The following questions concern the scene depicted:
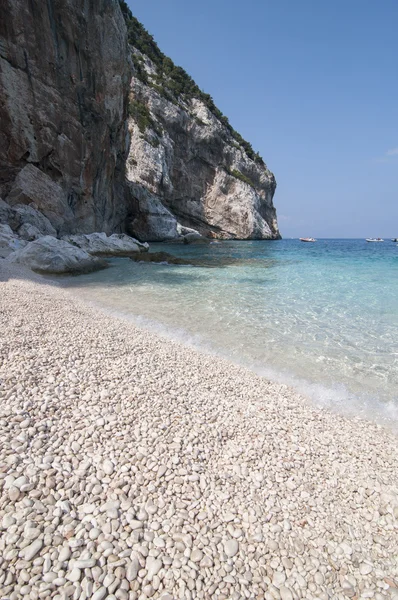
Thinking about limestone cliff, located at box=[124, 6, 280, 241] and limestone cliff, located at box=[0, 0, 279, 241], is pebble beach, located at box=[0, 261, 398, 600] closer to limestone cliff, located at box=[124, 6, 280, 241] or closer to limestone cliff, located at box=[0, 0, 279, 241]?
limestone cliff, located at box=[0, 0, 279, 241]

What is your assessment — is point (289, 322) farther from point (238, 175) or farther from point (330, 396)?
point (238, 175)

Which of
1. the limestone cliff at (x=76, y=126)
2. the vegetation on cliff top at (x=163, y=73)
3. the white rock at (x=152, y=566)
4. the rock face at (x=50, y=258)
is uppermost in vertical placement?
the vegetation on cliff top at (x=163, y=73)

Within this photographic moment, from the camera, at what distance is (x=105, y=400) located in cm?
381

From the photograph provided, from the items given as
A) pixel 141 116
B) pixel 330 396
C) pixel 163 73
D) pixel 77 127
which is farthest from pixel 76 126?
pixel 163 73

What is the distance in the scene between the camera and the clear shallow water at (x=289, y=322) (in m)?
5.65

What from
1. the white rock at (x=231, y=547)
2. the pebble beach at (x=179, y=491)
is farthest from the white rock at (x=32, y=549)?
the white rock at (x=231, y=547)

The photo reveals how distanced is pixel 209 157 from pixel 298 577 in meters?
66.0

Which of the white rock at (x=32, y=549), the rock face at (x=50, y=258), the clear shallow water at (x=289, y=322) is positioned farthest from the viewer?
the rock face at (x=50, y=258)

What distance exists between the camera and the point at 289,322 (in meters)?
9.12

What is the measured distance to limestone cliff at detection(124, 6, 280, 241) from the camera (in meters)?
45.6

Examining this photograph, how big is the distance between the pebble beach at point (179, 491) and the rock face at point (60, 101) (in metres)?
24.7

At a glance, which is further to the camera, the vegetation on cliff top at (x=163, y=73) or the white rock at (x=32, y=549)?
the vegetation on cliff top at (x=163, y=73)

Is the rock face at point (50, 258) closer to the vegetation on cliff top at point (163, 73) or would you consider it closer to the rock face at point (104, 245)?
the rock face at point (104, 245)

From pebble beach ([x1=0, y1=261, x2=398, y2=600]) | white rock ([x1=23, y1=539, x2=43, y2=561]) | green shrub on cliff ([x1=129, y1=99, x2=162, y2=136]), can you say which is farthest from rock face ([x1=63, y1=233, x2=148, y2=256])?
green shrub on cliff ([x1=129, y1=99, x2=162, y2=136])
